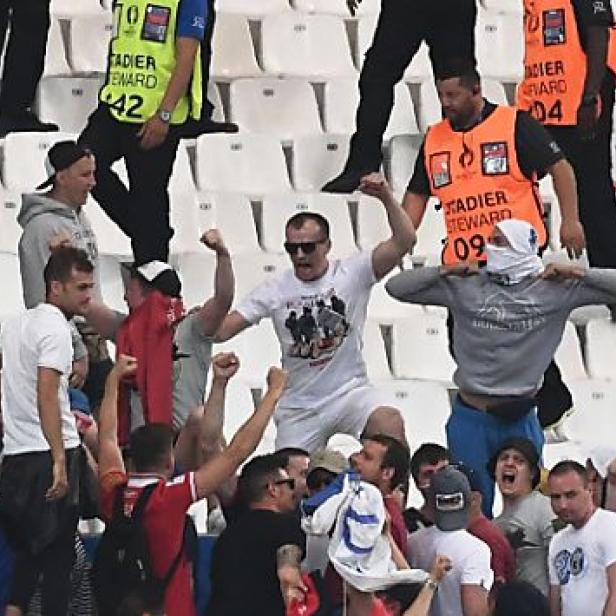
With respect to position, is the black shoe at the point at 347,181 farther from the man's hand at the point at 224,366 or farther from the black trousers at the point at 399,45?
the man's hand at the point at 224,366

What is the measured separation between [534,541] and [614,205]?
2214mm

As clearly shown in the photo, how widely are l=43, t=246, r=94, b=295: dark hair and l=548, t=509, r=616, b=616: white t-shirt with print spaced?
1731 mm

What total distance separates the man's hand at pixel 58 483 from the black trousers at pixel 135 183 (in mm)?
2164

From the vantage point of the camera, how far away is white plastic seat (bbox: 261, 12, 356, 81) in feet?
43.7

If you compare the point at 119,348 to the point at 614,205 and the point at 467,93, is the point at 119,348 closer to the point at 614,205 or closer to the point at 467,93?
the point at 467,93

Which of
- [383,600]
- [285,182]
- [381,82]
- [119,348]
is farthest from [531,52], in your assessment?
[383,600]

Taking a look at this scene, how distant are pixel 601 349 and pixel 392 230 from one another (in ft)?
6.80

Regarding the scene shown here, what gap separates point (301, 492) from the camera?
31.1 feet

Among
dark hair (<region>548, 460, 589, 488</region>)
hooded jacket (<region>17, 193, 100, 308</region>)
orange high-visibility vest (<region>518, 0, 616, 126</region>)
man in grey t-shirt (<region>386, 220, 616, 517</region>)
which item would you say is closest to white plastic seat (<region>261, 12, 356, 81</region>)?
orange high-visibility vest (<region>518, 0, 616, 126</region>)

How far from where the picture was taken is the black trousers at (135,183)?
36.6 ft

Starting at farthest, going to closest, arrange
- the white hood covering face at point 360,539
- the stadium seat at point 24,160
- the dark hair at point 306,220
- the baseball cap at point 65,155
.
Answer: the stadium seat at point 24,160
the baseball cap at point 65,155
the dark hair at point 306,220
the white hood covering face at point 360,539

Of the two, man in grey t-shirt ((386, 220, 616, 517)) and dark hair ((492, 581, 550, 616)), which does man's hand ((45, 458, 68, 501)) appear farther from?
man in grey t-shirt ((386, 220, 616, 517))

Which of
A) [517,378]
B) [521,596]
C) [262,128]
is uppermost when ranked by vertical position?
[262,128]

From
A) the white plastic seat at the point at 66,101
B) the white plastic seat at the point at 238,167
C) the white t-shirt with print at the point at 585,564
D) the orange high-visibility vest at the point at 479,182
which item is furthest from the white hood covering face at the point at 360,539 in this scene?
the white plastic seat at the point at 66,101
